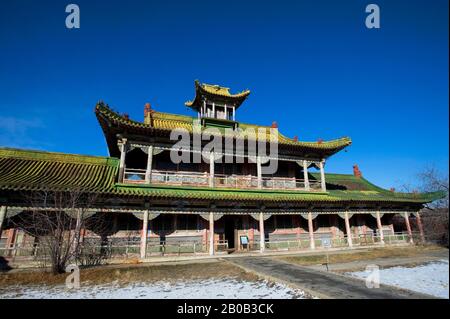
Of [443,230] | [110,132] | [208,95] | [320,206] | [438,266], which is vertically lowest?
[438,266]

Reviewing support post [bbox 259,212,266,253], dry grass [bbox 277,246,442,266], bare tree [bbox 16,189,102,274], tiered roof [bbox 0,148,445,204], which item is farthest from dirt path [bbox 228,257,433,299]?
bare tree [bbox 16,189,102,274]

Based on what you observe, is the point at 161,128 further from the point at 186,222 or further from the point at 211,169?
the point at 186,222

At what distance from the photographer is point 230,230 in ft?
55.4

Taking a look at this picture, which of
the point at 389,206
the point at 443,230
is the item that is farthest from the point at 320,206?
the point at 443,230

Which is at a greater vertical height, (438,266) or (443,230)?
(443,230)

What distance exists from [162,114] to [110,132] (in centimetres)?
471

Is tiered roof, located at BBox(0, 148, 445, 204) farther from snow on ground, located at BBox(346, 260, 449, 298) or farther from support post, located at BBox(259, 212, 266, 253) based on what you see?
snow on ground, located at BBox(346, 260, 449, 298)

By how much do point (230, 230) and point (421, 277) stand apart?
406 inches

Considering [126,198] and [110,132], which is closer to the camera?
[126,198]

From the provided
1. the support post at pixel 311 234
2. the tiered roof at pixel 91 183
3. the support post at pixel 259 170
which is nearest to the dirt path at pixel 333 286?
the tiered roof at pixel 91 183

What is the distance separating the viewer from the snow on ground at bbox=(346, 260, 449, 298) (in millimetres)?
7561

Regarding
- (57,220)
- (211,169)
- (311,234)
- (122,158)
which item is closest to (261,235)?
(311,234)

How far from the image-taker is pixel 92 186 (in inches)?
487
